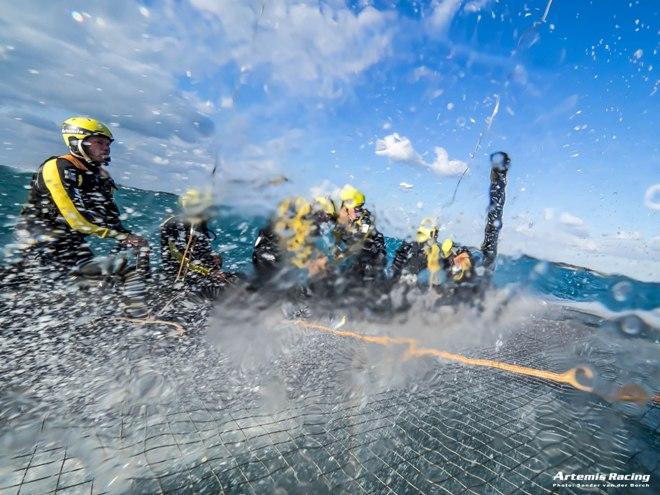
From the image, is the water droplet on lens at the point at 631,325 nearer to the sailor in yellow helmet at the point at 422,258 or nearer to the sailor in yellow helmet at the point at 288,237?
the sailor in yellow helmet at the point at 422,258

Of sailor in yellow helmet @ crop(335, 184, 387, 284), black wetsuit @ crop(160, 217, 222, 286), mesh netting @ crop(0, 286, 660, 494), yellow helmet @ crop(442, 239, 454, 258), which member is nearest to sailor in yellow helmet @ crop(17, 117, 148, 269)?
mesh netting @ crop(0, 286, 660, 494)

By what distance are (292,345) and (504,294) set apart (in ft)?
32.1

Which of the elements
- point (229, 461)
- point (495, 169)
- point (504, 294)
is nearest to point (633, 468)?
point (229, 461)

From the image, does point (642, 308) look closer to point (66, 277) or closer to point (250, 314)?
point (250, 314)

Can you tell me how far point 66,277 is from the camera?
4367 mm

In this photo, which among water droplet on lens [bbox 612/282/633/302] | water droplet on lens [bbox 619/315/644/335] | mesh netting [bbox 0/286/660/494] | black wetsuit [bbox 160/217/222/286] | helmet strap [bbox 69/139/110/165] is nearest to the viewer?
mesh netting [bbox 0/286/660/494]

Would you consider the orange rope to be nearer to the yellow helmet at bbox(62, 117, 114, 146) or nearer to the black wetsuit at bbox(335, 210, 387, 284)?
the black wetsuit at bbox(335, 210, 387, 284)

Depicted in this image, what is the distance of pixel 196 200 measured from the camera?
641cm

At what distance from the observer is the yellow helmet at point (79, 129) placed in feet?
14.3

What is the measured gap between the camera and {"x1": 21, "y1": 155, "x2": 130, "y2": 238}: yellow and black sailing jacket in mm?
4133

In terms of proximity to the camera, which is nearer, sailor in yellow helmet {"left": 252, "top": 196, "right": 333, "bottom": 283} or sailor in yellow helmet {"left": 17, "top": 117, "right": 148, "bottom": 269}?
sailor in yellow helmet {"left": 17, "top": 117, "right": 148, "bottom": 269}

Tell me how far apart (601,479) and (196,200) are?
641 centimetres

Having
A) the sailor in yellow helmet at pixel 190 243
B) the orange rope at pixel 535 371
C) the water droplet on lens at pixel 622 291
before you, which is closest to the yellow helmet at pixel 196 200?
the sailor in yellow helmet at pixel 190 243

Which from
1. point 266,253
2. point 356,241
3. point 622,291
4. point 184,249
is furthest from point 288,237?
point 622,291
